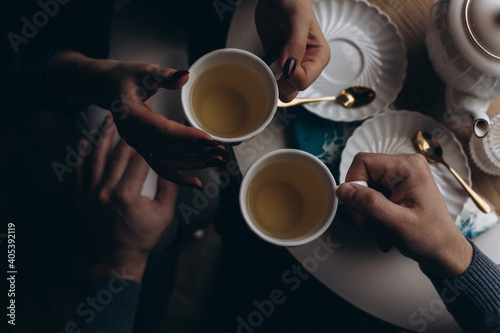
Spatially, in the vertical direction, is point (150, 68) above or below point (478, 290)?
above

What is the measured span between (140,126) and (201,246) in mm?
782

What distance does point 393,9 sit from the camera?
0.83 m

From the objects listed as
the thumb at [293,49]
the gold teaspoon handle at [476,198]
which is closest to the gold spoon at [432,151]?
the gold teaspoon handle at [476,198]

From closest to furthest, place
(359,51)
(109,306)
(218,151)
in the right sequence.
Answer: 1. (218,151)
2. (359,51)
3. (109,306)

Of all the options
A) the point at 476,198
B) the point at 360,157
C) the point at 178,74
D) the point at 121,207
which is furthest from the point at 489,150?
the point at 121,207

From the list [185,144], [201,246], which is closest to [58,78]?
[185,144]

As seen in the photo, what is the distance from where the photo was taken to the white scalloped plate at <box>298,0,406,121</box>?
0.79 metres

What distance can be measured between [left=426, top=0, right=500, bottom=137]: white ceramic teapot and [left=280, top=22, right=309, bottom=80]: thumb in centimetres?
30

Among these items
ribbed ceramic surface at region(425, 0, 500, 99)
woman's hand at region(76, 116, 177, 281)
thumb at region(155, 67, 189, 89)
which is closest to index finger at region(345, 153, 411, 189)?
ribbed ceramic surface at region(425, 0, 500, 99)

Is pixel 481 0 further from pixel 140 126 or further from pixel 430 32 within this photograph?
pixel 140 126

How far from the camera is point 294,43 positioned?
2.22 feet

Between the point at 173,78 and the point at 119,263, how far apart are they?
0.62 meters

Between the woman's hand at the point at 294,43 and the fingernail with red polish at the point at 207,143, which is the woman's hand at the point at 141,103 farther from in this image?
the woman's hand at the point at 294,43

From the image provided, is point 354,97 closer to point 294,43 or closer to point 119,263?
point 294,43
